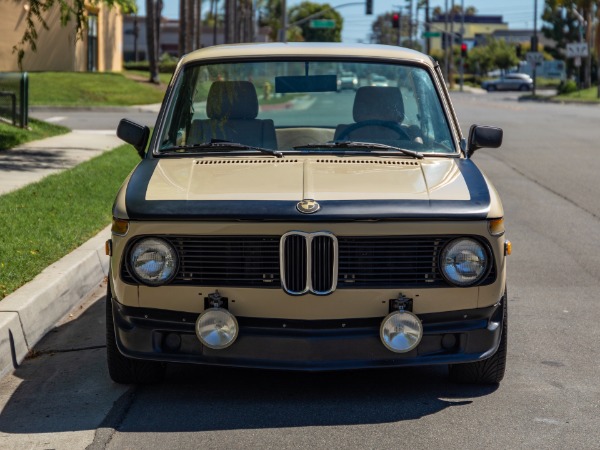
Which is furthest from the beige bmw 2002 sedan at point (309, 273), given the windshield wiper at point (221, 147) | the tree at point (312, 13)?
the tree at point (312, 13)

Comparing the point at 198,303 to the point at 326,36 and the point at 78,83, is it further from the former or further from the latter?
the point at 326,36

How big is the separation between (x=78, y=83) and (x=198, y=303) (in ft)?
120

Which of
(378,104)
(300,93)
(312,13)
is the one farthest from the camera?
(312,13)

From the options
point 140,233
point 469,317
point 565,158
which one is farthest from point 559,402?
point 565,158

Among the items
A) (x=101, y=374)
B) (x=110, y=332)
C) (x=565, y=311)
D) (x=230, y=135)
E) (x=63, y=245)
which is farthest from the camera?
(x=63, y=245)

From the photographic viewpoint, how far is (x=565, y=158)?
19.9m

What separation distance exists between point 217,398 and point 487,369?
1375 mm

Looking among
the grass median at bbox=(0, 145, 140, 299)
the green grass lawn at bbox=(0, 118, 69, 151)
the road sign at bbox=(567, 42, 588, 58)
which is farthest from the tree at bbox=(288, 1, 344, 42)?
the grass median at bbox=(0, 145, 140, 299)

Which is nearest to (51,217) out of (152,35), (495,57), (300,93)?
(300,93)

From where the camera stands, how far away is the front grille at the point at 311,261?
17.5 feet

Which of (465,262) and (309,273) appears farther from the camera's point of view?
(465,262)

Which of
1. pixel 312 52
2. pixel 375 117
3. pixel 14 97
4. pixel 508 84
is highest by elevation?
pixel 312 52

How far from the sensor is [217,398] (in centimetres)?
568

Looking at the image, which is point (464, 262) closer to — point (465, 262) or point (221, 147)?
point (465, 262)
